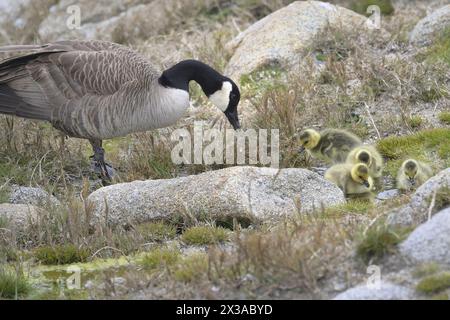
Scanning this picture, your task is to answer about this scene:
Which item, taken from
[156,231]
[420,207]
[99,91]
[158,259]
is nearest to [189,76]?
[99,91]

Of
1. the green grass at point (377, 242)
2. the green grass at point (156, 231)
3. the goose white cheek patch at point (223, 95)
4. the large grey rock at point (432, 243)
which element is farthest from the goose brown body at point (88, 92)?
the large grey rock at point (432, 243)

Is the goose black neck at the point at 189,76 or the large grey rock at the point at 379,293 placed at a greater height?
the goose black neck at the point at 189,76

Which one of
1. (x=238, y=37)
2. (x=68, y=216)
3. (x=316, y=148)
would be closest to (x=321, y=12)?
(x=238, y=37)

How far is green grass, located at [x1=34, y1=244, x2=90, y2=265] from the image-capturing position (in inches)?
268

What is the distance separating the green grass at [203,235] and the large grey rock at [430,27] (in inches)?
205

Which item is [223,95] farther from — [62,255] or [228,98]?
[62,255]

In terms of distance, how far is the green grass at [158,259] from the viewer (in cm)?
636

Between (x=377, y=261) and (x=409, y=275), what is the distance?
0.81 ft

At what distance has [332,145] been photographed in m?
8.47

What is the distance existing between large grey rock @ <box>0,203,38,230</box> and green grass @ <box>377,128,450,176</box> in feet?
10.9

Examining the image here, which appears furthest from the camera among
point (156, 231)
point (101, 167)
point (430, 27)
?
point (430, 27)

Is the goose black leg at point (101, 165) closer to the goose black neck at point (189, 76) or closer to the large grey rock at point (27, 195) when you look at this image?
the large grey rock at point (27, 195)

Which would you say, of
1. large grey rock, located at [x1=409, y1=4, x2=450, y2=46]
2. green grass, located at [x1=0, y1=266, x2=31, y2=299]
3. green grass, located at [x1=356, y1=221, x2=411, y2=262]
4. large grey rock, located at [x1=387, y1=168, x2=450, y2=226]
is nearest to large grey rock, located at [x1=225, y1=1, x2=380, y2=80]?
large grey rock, located at [x1=409, y1=4, x2=450, y2=46]

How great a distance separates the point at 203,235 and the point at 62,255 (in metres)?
1.09
